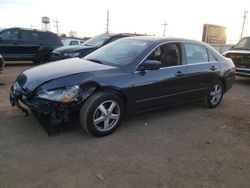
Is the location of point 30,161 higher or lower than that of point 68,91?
lower

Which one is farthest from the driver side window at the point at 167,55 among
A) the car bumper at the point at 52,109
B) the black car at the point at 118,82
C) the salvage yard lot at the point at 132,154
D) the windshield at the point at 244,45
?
the windshield at the point at 244,45

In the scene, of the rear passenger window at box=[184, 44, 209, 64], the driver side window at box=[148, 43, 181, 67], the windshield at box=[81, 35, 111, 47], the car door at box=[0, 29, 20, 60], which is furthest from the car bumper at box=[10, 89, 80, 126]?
the car door at box=[0, 29, 20, 60]

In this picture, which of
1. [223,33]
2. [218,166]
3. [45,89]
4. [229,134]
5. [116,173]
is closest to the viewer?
[116,173]

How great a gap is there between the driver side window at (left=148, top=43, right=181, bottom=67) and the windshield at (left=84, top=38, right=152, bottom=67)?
0.22 m

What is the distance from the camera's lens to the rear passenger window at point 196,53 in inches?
193

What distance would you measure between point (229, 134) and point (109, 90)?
7.30ft

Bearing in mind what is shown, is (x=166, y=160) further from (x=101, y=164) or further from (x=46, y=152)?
(x=46, y=152)

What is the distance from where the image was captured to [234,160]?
11.0 ft

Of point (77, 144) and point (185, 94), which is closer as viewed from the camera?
point (77, 144)

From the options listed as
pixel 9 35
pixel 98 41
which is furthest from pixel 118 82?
pixel 9 35

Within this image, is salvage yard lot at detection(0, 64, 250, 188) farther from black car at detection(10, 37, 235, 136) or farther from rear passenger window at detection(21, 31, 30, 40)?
rear passenger window at detection(21, 31, 30, 40)

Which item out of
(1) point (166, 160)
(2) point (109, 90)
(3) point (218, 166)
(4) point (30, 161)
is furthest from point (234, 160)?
(4) point (30, 161)

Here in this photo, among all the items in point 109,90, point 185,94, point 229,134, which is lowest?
point 229,134

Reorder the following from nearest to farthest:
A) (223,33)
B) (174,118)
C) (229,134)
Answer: (229,134) < (174,118) < (223,33)
